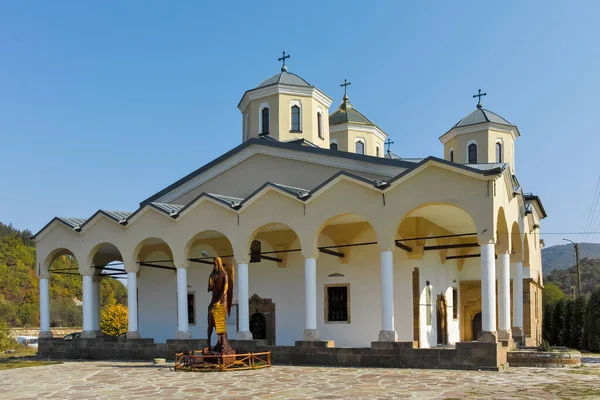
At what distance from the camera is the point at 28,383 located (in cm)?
1353

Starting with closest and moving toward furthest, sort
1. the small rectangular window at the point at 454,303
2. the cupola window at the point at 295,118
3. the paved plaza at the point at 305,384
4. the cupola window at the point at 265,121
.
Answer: the paved plaza at the point at 305,384 → the cupola window at the point at 295,118 → the cupola window at the point at 265,121 → the small rectangular window at the point at 454,303

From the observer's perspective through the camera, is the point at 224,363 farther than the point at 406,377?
Yes

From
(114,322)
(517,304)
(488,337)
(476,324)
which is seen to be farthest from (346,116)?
(114,322)

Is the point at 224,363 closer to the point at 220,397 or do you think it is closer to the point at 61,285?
the point at 220,397

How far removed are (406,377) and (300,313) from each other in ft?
25.2

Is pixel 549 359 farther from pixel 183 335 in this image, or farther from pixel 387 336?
pixel 183 335

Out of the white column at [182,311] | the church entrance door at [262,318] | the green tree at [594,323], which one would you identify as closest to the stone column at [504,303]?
the green tree at [594,323]

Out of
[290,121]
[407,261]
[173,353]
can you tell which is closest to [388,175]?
[407,261]

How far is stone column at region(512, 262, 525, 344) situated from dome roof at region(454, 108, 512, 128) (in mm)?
6781

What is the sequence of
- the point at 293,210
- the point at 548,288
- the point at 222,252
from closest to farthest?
the point at 293,210 → the point at 222,252 → the point at 548,288

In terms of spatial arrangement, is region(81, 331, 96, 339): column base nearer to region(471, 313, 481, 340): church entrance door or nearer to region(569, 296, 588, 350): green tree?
region(471, 313, 481, 340): church entrance door

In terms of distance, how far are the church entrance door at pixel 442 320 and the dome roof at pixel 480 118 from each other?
769cm

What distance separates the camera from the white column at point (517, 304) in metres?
20.5

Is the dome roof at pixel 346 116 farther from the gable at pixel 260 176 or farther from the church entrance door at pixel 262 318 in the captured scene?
the church entrance door at pixel 262 318
